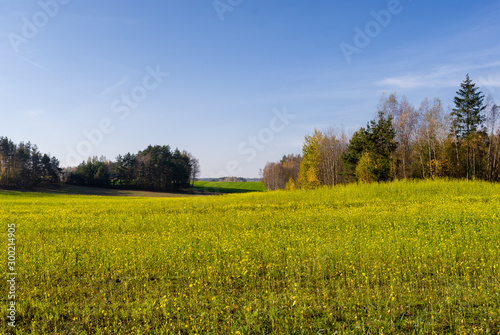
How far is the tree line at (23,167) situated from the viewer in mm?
70750

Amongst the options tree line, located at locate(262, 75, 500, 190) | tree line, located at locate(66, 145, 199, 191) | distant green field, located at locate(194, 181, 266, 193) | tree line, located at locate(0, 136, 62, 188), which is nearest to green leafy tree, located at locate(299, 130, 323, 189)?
tree line, located at locate(262, 75, 500, 190)

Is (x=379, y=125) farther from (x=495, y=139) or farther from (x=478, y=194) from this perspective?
(x=478, y=194)

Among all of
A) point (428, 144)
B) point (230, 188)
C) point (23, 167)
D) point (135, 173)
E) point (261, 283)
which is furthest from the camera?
point (230, 188)

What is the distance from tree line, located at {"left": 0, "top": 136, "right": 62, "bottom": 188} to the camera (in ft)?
232

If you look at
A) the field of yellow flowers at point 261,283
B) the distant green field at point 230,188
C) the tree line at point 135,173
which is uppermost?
the tree line at point 135,173

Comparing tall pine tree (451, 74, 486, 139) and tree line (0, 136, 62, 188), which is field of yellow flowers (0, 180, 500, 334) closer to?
tall pine tree (451, 74, 486, 139)

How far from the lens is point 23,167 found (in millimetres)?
73000

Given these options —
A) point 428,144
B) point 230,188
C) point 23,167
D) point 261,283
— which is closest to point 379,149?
point 428,144

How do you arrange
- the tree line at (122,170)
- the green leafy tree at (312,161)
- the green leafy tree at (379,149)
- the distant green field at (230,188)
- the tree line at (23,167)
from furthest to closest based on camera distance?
the distant green field at (230,188) → the tree line at (122,170) → the tree line at (23,167) → the green leafy tree at (312,161) → the green leafy tree at (379,149)

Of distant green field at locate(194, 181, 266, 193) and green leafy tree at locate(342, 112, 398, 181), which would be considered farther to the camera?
distant green field at locate(194, 181, 266, 193)

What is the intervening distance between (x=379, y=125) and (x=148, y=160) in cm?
7010

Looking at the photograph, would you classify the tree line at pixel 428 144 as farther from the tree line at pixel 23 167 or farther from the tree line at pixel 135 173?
the tree line at pixel 23 167

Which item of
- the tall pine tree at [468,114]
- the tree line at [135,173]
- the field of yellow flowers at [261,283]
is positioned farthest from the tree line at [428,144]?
the tree line at [135,173]

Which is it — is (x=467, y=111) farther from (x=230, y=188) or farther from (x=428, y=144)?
(x=230, y=188)
